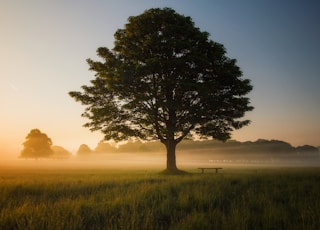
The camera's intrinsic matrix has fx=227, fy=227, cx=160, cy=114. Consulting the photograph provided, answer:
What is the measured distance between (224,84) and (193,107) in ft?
14.8

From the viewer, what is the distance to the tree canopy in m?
87.5

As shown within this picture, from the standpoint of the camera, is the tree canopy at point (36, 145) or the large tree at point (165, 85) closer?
the large tree at point (165, 85)

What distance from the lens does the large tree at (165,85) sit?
2366 centimetres

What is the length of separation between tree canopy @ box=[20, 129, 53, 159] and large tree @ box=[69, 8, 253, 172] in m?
73.1

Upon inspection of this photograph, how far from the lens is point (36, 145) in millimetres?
87625

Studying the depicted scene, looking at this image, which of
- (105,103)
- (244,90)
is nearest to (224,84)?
(244,90)

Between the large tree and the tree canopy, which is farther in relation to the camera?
the tree canopy

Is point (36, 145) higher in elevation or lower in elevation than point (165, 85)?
lower

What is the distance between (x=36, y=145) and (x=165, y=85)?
264 ft

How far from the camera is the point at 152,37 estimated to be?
76.7 feet

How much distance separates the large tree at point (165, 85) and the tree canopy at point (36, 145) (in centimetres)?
7310

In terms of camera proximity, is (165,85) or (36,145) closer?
(165,85)

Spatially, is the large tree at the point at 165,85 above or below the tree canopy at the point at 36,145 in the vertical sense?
above

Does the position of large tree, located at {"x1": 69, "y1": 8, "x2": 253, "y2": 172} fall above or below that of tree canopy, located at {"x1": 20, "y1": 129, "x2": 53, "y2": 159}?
above
